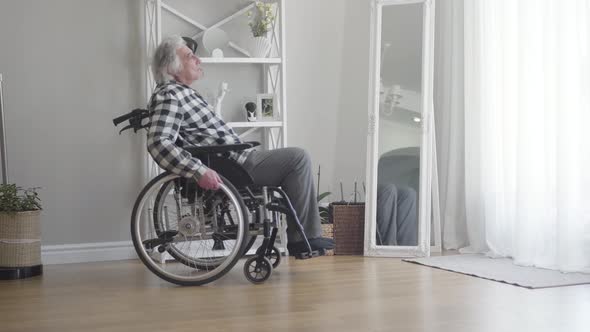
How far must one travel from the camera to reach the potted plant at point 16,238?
3.23 metres

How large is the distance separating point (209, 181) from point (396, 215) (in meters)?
1.44

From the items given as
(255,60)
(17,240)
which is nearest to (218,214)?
(17,240)

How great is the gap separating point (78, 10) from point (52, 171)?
2.92 ft

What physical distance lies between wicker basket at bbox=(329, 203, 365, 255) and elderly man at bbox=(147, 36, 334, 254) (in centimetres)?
91

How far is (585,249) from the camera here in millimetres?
2936

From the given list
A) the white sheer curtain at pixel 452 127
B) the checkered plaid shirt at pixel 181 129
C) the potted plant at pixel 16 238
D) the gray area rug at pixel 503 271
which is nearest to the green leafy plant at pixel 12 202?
the potted plant at pixel 16 238

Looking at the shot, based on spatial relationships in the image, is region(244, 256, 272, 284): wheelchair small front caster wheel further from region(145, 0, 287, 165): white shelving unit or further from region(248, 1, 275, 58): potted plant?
region(248, 1, 275, 58): potted plant

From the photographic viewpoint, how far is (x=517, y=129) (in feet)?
11.0

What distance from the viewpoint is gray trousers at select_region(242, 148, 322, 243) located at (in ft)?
9.67

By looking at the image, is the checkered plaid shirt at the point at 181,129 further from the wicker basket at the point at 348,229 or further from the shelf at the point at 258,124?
the wicker basket at the point at 348,229

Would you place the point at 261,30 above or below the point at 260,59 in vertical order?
above

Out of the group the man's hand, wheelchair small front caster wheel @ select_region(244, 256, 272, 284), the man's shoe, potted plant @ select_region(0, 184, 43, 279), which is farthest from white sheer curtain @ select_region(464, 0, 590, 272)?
potted plant @ select_region(0, 184, 43, 279)

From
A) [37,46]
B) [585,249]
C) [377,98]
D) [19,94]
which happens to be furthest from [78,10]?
[585,249]

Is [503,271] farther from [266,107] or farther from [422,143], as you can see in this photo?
[266,107]
